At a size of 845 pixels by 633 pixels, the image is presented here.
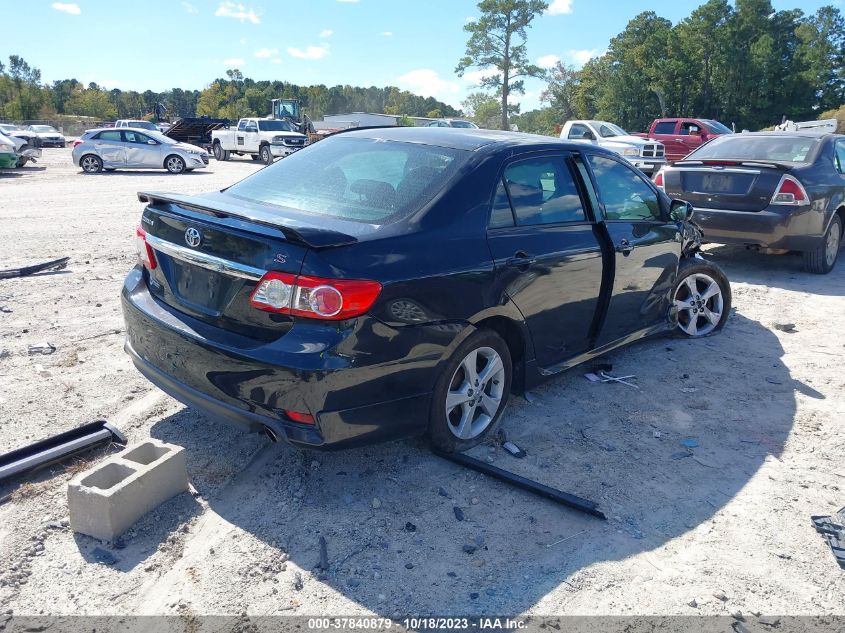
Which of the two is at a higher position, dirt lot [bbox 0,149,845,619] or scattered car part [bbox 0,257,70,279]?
scattered car part [bbox 0,257,70,279]

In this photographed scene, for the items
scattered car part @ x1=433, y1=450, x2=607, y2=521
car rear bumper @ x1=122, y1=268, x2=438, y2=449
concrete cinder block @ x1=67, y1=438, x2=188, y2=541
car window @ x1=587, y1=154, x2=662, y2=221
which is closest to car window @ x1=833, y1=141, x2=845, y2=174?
car window @ x1=587, y1=154, x2=662, y2=221

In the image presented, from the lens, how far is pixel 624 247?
4691mm

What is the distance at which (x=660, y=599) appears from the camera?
2.77 m

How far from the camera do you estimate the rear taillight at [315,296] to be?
2963 millimetres

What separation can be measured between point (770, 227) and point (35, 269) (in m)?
8.42

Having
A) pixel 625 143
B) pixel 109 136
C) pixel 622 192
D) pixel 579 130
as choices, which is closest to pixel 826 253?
pixel 622 192

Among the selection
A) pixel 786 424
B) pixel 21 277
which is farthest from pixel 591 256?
pixel 21 277

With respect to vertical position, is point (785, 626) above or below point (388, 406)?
below

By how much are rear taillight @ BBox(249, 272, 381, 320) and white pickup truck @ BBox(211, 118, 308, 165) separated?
2662 cm

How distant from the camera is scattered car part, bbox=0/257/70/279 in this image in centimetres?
726

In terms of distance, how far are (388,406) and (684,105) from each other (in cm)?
6056

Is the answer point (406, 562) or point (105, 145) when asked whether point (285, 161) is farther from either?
point (105, 145)

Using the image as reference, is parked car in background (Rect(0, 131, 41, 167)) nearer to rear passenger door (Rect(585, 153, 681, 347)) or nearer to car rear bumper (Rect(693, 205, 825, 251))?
car rear bumper (Rect(693, 205, 825, 251))

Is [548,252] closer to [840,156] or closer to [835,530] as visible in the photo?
[835,530]
